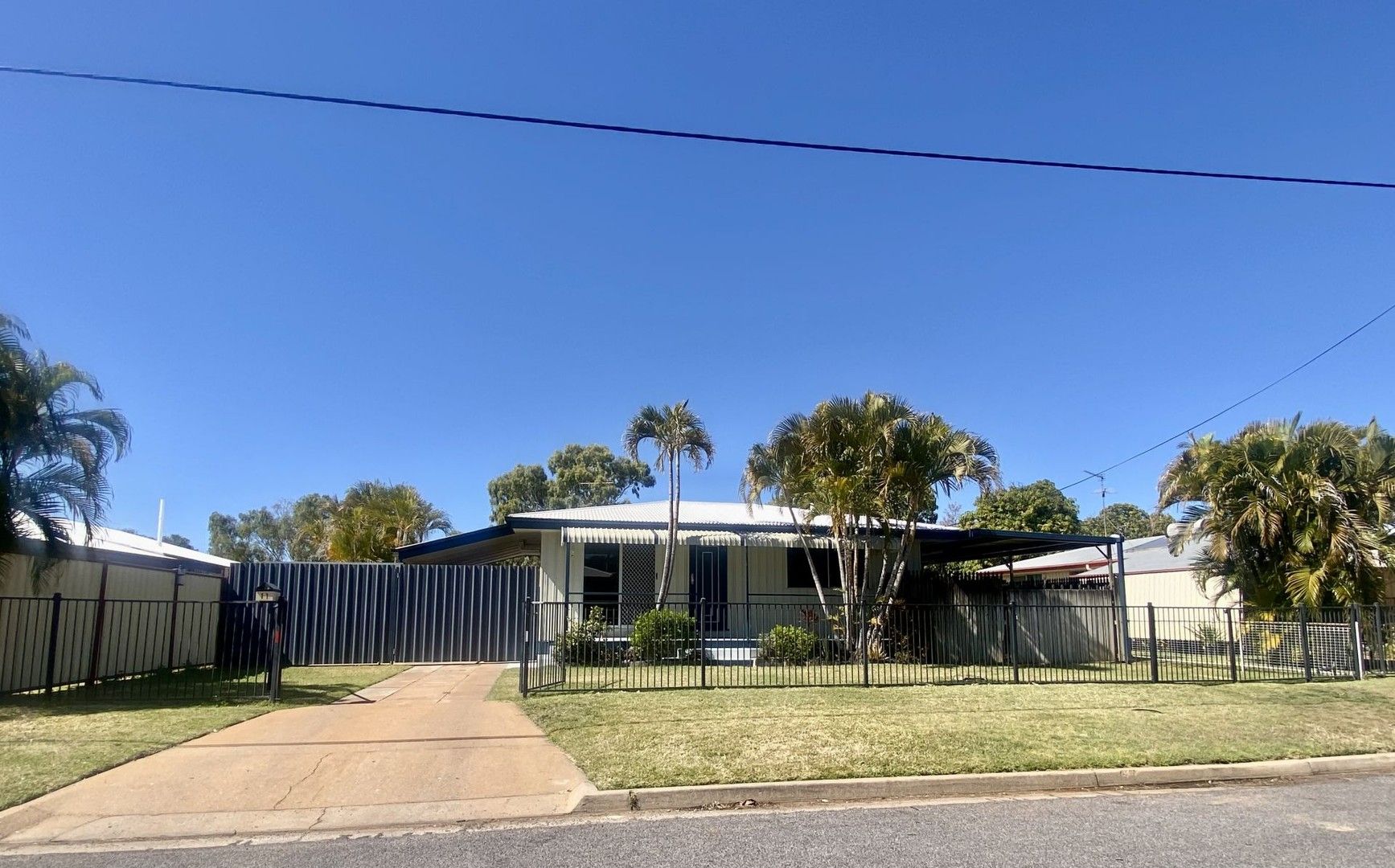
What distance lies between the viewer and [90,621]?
47.6 feet

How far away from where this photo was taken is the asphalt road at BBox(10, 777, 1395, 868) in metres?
5.75

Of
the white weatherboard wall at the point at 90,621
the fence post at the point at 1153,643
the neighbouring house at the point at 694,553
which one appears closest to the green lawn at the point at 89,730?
the white weatherboard wall at the point at 90,621

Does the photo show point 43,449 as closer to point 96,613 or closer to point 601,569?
point 96,613

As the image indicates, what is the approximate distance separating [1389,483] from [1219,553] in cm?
327

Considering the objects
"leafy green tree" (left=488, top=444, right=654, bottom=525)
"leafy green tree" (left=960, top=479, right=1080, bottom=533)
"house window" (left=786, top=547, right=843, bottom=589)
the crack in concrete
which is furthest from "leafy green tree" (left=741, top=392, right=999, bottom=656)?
"leafy green tree" (left=488, top=444, right=654, bottom=525)

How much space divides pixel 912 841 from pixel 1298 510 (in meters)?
15.9

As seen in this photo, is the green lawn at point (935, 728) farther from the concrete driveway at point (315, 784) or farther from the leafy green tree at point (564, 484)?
the leafy green tree at point (564, 484)

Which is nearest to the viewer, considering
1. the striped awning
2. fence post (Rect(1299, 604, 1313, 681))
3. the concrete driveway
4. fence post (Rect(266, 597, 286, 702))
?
the concrete driveway

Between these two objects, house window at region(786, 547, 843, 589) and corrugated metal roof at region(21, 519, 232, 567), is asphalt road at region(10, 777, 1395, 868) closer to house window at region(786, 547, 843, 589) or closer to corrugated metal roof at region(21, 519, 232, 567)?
corrugated metal roof at region(21, 519, 232, 567)

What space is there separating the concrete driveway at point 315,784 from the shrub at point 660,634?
5.99 metres

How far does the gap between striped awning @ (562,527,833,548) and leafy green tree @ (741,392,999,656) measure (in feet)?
4.22

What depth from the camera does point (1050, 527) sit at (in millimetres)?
45844

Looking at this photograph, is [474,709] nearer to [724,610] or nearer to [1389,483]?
[724,610]

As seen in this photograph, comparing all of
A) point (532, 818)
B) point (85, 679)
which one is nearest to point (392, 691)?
point (85, 679)
